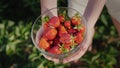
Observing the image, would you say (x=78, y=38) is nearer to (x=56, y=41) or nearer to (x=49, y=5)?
(x=56, y=41)

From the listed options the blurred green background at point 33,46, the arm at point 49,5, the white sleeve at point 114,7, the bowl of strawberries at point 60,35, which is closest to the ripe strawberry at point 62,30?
the bowl of strawberries at point 60,35

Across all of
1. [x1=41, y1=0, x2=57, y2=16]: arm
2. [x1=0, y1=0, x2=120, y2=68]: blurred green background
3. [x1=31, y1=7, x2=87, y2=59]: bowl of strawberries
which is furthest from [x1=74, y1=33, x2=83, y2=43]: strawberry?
[x1=0, y1=0, x2=120, y2=68]: blurred green background

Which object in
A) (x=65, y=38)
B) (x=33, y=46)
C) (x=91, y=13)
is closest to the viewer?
(x=65, y=38)

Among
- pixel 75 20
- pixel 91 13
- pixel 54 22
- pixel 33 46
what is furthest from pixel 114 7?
pixel 33 46

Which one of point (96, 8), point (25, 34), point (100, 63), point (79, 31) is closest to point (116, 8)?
point (96, 8)

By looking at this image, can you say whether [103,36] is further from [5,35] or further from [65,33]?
[65,33]

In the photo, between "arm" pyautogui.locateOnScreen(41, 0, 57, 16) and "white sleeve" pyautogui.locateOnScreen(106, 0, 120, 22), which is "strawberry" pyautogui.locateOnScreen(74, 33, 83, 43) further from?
"white sleeve" pyautogui.locateOnScreen(106, 0, 120, 22)

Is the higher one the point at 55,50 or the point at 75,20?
the point at 75,20

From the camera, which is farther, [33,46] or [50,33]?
[33,46]
